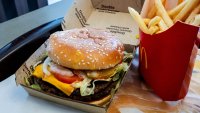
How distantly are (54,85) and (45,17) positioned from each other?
0.78m

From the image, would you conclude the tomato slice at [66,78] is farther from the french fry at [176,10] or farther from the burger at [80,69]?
the french fry at [176,10]

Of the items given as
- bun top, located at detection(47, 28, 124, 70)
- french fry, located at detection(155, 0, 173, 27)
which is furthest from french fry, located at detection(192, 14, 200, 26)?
bun top, located at detection(47, 28, 124, 70)

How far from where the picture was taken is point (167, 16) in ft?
2.96

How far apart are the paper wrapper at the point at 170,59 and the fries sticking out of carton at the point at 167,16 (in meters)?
0.03

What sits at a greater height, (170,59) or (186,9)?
(186,9)

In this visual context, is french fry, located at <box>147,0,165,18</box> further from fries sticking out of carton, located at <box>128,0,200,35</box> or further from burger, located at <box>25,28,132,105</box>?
burger, located at <box>25,28,132,105</box>

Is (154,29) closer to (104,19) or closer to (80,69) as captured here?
(80,69)

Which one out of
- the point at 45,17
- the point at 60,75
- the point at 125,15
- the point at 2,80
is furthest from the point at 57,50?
the point at 45,17

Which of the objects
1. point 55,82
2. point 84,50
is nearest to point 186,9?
point 84,50

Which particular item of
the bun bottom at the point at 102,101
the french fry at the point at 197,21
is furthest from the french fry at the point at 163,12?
the bun bottom at the point at 102,101

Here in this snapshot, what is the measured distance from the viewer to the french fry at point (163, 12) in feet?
2.92

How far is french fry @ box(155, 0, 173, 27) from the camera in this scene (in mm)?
891

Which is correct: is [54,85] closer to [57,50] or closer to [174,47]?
[57,50]

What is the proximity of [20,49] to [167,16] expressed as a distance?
2.20 feet
